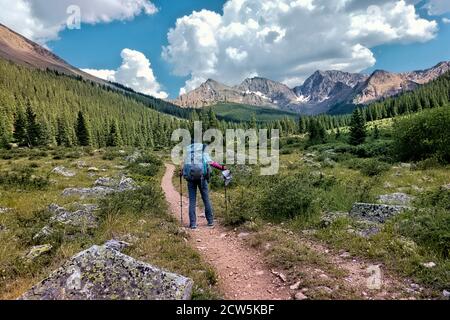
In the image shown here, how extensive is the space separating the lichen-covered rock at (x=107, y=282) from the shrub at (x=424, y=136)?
2675 cm

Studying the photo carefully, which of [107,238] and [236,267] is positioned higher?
[107,238]

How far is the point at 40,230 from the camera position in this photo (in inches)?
369

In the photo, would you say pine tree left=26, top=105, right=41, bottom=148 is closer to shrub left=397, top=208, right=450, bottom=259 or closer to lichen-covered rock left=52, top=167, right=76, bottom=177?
lichen-covered rock left=52, top=167, right=76, bottom=177

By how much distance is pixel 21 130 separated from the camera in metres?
82.8

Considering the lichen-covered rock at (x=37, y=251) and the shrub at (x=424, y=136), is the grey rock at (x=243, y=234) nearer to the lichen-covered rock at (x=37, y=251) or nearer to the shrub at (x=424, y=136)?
the lichen-covered rock at (x=37, y=251)

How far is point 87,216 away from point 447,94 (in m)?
164

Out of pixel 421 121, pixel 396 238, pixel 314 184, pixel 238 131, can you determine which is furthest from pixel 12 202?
pixel 238 131

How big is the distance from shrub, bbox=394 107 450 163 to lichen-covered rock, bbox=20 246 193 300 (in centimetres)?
2675

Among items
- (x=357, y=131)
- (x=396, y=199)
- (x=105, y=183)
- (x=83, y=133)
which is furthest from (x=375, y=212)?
(x=83, y=133)

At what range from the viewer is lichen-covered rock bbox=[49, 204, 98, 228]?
9.95 meters

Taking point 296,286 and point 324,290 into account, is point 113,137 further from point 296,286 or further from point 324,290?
point 324,290

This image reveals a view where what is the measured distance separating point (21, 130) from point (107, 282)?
9244 centimetres

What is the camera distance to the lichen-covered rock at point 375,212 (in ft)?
32.5
